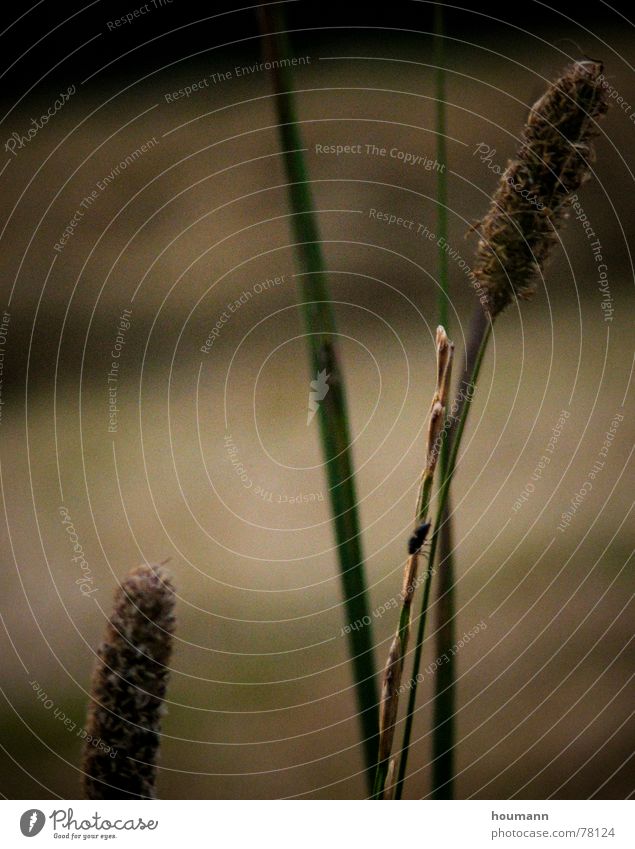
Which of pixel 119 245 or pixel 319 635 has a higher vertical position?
pixel 119 245

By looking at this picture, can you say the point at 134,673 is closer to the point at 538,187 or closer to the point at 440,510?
the point at 440,510

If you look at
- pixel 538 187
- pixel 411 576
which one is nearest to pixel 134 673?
Result: pixel 411 576

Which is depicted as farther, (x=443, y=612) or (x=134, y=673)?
(x=443, y=612)

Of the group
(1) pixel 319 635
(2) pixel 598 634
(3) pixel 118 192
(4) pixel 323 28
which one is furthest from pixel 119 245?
(2) pixel 598 634

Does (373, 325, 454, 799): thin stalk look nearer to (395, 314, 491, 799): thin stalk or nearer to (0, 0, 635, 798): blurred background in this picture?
(395, 314, 491, 799): thin stalk
